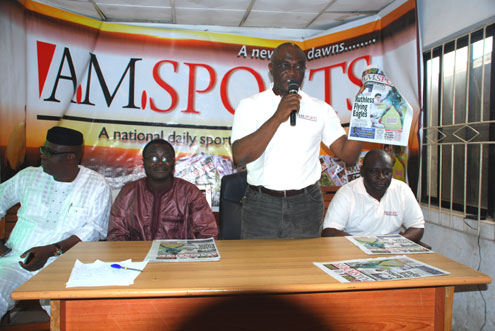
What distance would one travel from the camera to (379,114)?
204 centimetres

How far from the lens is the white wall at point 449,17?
2520 mm

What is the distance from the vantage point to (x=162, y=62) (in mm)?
3756

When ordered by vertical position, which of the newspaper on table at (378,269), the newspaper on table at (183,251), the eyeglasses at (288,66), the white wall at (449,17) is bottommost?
the newspaper on table at (378,269)

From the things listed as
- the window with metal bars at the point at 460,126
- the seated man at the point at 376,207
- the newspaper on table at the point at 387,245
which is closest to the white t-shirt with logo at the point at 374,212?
the seated man at the point at 376,207

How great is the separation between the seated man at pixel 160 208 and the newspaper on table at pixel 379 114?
1077 millimetres

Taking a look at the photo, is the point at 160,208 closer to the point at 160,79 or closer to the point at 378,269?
the point at 378,269

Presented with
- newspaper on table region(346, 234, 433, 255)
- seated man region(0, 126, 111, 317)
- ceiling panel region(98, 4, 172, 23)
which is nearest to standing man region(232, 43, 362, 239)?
newspaper on table region(346, 234, 433, 255)

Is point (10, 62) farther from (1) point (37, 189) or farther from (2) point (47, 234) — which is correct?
(2) point (47, 234)

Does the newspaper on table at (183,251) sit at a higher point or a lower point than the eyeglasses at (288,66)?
lower

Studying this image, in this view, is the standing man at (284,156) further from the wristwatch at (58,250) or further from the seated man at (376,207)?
the wristwatch at (58,250)

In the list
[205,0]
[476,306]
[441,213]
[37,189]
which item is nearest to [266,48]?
[205,0]

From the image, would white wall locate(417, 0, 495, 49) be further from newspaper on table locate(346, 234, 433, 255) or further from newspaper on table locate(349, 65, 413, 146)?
newspaper on table locate(346, 234, 433, 255)

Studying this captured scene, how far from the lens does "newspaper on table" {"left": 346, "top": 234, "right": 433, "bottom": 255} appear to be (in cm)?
177

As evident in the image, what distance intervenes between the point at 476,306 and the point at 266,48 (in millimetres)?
2994
